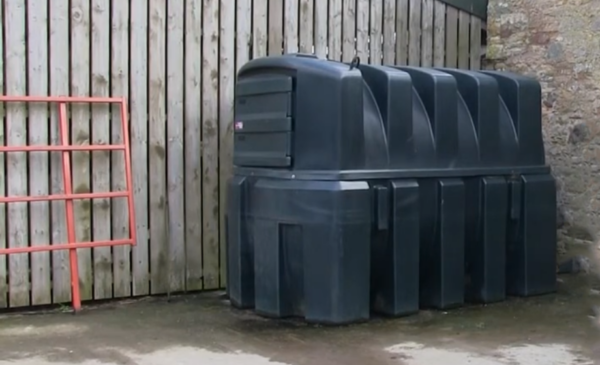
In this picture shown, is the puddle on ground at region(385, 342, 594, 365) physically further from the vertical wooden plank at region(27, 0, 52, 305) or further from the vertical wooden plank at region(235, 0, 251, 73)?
the vertical wooden plank at region(235, 0, 251, 73)

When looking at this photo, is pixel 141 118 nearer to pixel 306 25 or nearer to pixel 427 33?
pixel 306 25

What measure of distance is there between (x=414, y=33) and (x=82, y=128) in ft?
10.8

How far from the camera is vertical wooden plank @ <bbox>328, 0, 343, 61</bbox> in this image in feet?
24.4

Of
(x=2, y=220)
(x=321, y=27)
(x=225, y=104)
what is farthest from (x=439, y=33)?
(x=2, y=220)

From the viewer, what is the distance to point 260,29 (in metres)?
7.14

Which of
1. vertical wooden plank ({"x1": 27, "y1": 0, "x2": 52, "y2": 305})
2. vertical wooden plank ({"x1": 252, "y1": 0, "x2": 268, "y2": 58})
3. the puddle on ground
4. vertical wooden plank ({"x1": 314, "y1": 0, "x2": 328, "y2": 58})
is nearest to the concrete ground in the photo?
the puddle on ground

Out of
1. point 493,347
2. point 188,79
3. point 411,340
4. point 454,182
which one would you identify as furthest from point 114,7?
point 493,347

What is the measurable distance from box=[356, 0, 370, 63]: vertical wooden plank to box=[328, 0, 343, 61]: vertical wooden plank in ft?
0.61

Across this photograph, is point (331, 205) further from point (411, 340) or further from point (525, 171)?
point (525, 171)

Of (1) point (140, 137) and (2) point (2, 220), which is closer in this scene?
(2) point (2, 220)

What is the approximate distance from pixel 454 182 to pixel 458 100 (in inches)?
26.1

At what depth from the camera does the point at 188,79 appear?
6.84 m

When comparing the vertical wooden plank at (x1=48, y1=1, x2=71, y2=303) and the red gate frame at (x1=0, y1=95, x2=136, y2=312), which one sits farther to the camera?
the vertical wooden plank at (x1=48, y1=1, x2=71, y2=303)

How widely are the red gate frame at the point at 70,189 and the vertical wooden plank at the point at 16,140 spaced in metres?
0.09
